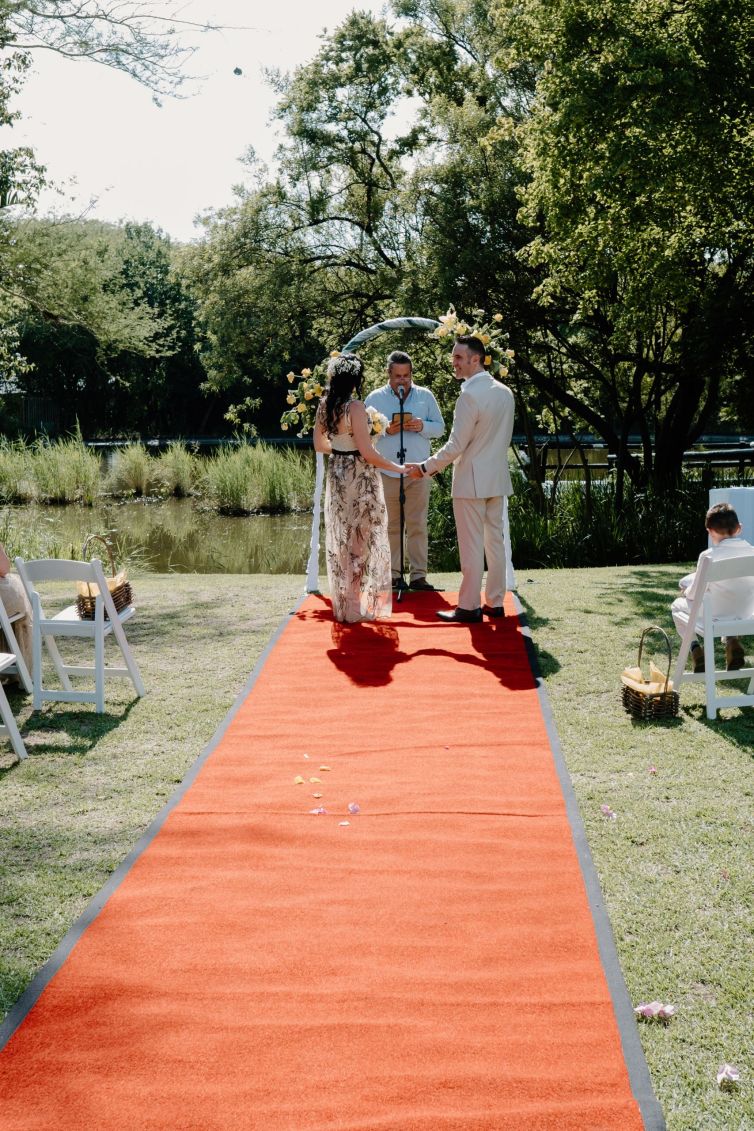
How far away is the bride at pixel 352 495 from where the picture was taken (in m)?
7.75

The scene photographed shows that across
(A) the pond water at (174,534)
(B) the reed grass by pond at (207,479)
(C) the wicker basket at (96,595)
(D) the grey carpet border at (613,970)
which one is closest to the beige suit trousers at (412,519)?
(C) the wicker basket at (96,595)

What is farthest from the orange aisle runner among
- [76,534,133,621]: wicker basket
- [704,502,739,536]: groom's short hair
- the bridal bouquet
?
the bridal bouquet

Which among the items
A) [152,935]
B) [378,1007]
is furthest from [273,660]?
[378,1007]

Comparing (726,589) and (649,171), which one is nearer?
(726,589)

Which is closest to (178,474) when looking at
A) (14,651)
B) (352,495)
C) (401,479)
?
(401,479)

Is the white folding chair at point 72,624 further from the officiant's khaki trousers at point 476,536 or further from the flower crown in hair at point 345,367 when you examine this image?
the officiant's khaki trousers at point 476,536

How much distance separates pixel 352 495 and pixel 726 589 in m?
2.94

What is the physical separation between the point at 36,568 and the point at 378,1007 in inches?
143

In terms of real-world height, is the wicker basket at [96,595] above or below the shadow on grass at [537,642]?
above

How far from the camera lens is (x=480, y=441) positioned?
25.6 feet

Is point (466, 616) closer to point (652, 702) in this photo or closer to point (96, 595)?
point (652, 702)

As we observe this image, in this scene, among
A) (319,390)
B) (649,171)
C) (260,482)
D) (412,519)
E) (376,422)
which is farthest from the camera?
(260,482)

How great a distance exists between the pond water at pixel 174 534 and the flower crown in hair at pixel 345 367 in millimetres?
7081

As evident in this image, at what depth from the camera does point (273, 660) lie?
7.21 m
